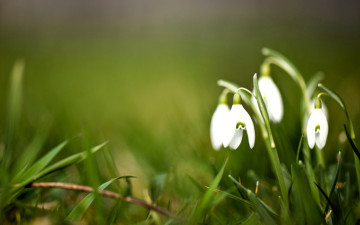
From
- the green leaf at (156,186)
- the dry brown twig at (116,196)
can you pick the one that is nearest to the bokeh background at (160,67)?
the green leaf at (156,186)

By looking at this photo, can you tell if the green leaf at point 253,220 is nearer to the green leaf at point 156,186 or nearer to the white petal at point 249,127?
the white petal at point 249,127

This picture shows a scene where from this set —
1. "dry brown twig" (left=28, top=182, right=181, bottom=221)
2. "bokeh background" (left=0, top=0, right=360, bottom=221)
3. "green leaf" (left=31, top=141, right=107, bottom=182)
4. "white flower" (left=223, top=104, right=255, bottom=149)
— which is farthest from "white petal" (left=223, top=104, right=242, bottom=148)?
"green leaf" (left=31, top=141, right=107, bottom=182)

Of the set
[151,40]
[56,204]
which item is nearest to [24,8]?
[151,40]

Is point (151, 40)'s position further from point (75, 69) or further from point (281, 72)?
point (281, 72)

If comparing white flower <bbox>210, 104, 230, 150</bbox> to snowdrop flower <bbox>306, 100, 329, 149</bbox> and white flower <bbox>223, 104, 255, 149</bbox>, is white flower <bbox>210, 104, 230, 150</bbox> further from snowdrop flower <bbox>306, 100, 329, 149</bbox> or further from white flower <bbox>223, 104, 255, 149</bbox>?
snowdrop flower <bbox>306, 100, 329, 149</bbox>

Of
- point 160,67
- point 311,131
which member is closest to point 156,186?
point 311,131
